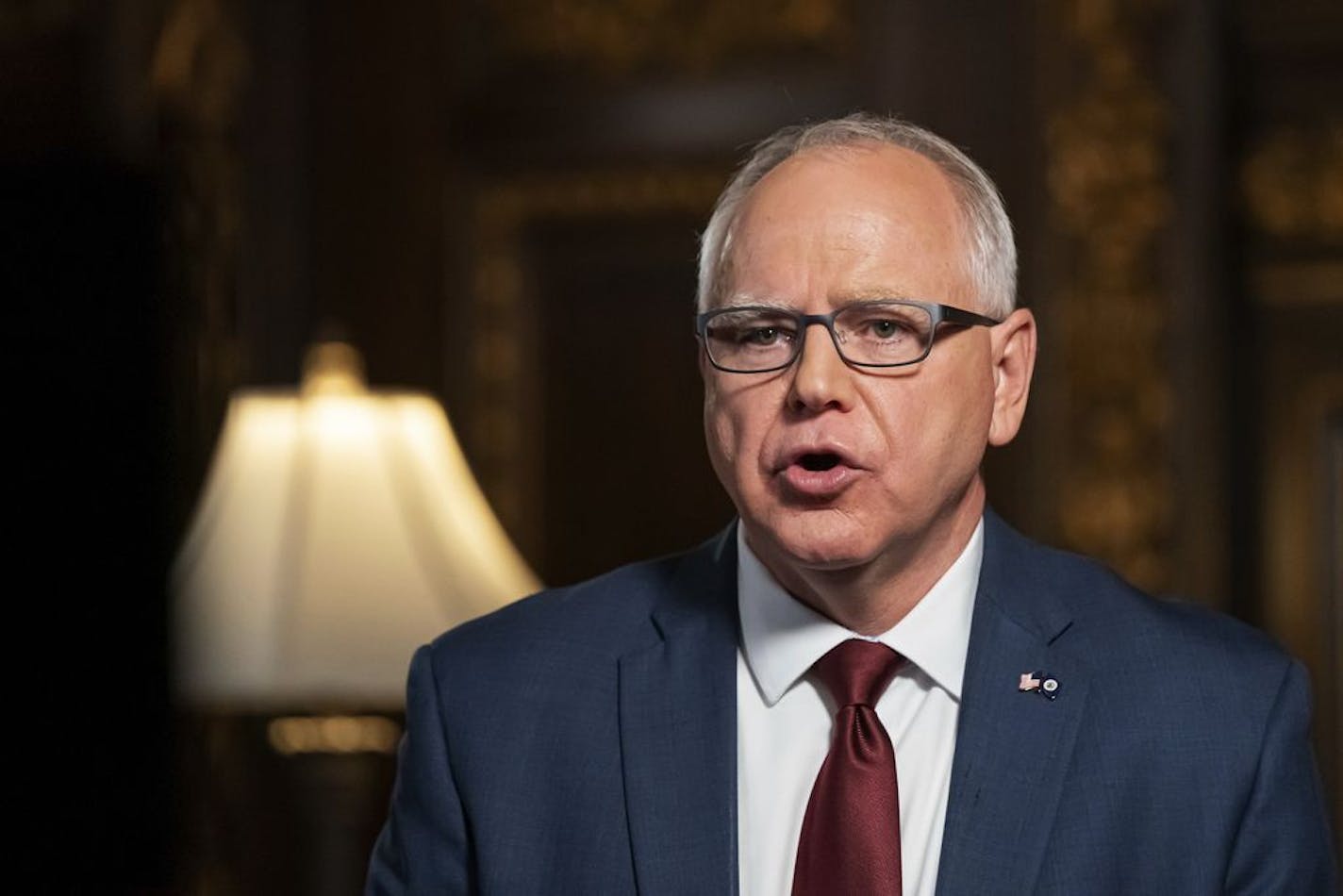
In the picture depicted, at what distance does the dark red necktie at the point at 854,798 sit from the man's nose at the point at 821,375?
29cm

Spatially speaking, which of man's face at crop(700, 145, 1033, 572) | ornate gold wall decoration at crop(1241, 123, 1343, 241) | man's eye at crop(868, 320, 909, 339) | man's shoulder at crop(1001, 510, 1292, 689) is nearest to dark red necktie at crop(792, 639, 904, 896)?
man's face at crop(700, 145, 1033, 572)

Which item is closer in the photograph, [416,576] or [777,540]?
[777,540]

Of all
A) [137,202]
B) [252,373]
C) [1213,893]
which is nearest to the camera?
[137,202]

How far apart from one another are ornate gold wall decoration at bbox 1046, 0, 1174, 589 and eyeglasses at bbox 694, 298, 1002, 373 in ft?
7.19

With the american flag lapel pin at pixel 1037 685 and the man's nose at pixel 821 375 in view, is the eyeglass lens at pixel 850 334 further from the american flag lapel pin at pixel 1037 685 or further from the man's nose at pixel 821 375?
the american flag lapel pin at pixel 1037 685

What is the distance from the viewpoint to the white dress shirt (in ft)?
6.70

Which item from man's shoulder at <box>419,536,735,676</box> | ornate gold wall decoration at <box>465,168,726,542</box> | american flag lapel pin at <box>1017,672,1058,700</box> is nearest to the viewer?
american flag lapel pin at <box>1017,672,1058,700</box>

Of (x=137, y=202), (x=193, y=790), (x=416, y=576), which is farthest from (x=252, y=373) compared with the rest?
(x=137, y=202)

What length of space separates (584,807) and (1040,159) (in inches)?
99.1

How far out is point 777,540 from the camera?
2.03 m

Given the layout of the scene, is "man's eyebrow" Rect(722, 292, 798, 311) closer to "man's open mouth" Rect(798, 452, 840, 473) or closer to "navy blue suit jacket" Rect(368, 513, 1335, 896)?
"man's open mouth" Rect(798, 452, 840, 473)

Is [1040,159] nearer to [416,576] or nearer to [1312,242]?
[1312,242]

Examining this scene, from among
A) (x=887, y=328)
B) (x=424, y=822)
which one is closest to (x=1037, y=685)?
(x=887, y=328)

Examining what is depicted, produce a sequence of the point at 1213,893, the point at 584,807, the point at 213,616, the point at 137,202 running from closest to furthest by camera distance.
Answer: the point at 137,202 → the point at 1213,893 → the point at 584,807 → the point at 213,616
